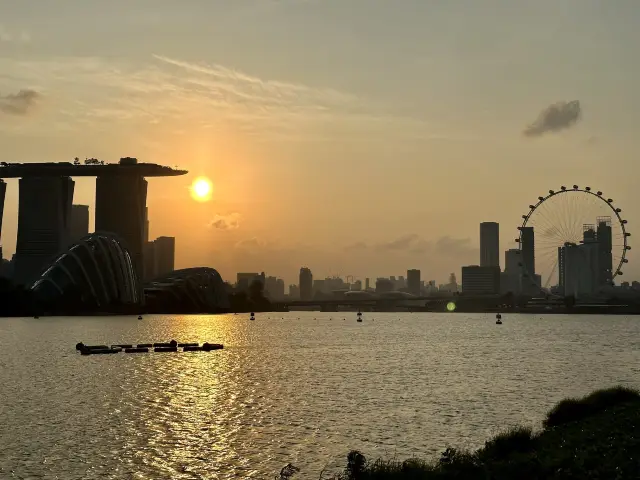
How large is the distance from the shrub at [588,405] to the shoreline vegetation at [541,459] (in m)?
5.15

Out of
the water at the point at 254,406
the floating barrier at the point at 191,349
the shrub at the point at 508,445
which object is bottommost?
the water at the point at 254,406

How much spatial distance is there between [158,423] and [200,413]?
520 cm

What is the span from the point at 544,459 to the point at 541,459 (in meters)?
0.15

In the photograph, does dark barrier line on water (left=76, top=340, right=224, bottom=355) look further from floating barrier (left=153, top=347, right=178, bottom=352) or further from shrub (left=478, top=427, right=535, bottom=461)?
shrub (left=478, top=427, right=535, bottom=461)

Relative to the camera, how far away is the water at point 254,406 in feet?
131

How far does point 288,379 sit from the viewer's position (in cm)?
8169

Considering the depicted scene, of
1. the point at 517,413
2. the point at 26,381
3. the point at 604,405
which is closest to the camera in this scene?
the point at 604,405

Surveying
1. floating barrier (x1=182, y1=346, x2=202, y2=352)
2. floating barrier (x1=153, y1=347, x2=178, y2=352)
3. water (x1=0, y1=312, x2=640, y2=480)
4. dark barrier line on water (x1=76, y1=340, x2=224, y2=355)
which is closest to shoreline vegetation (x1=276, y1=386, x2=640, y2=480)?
water (x1=0, y1=312, x2=640, y2=480)

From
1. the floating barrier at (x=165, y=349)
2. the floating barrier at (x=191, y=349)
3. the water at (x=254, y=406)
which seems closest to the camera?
the water at (x=254, y=406)

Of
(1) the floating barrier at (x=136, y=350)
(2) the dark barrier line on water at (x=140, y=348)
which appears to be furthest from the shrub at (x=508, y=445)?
(1) the floating barrier at (x=136, y=350)

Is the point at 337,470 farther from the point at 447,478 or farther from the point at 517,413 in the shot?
the point at 517,413

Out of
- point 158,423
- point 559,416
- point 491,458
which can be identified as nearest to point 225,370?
point 158,423

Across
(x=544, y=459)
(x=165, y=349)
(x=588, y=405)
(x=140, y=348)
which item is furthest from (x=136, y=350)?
(x=544, y=459)

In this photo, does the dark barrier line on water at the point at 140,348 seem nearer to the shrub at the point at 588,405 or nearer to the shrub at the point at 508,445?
the shrub at the point at 588,405
